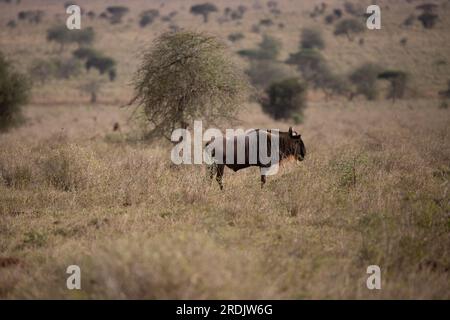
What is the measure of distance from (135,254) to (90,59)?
49.4 metres

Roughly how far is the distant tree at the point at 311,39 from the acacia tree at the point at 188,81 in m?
45.2

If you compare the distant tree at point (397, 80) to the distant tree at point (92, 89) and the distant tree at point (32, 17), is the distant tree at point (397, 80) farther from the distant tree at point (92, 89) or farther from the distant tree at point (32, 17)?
the distant tree at point (32, 17)

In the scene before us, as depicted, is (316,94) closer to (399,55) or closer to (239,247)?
(399,55)

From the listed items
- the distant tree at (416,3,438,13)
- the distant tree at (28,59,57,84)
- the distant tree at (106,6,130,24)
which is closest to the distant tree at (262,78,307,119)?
the distant tree at (28,59,57,84)

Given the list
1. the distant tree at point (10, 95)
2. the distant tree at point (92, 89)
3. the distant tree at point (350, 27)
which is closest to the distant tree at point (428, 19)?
the distant tree at point (350, 27)

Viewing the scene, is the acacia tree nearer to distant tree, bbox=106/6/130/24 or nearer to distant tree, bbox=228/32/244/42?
distant tree, bbox=228/32/244/42

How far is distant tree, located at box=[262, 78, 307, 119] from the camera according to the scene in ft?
98.7

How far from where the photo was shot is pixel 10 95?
21.7m

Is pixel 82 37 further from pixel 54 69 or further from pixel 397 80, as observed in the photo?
pixel 397 80

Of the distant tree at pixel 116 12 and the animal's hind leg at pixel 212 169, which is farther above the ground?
the distant tree at pixel 116 12

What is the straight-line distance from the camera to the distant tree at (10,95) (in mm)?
21625

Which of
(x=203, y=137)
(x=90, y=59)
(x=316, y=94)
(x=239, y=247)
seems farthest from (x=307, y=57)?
(x=239, y=247)

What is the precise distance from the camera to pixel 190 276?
4.14m
